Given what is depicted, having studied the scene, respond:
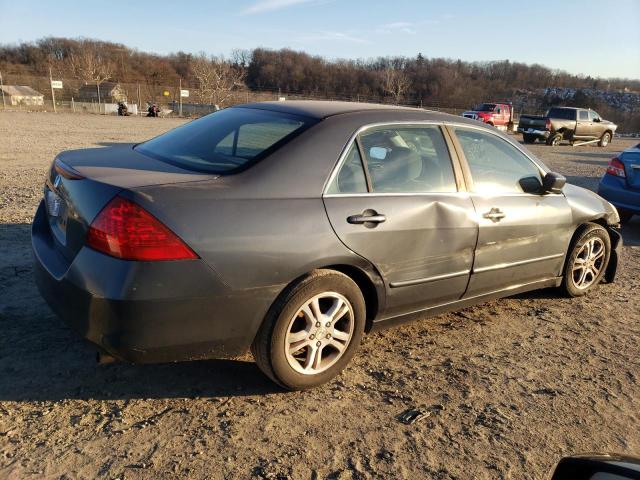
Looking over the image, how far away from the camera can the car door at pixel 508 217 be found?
3660mm

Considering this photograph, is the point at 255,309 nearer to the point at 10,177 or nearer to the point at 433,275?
the point at 433,275

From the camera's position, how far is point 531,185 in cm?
404

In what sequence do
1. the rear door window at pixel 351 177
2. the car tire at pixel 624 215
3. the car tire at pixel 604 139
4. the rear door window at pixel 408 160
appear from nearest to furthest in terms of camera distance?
the rear door window at pixel 351 177, the rear door window at pixel 408 160, the car tire at pixel 624 215, the car tire at pixel 604 139

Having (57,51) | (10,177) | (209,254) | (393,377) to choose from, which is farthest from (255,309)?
(57,51)

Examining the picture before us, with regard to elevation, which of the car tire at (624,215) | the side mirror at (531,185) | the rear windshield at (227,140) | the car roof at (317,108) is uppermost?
the car roof at (317,108)

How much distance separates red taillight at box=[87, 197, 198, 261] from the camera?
2.35m

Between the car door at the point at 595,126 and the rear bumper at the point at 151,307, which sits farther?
the car door at the point at 595,126

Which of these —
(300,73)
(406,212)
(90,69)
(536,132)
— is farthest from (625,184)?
(300,73)

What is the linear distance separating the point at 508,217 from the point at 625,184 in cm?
498

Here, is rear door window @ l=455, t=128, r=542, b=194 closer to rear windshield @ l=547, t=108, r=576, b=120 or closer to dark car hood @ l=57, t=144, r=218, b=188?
dark car hood @ l=57, t=144, r=218, b=188

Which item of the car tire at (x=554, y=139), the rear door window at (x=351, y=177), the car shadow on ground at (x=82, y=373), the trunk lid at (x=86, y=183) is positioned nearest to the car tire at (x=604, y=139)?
the car tire at (x=554, y=139)

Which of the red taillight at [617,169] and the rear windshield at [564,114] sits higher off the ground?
the rear windshield at [564,114]

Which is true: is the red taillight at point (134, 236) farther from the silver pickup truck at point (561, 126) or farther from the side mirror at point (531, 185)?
the silver pickup truck at point (561, 126)

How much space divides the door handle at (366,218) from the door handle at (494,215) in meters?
0.99
